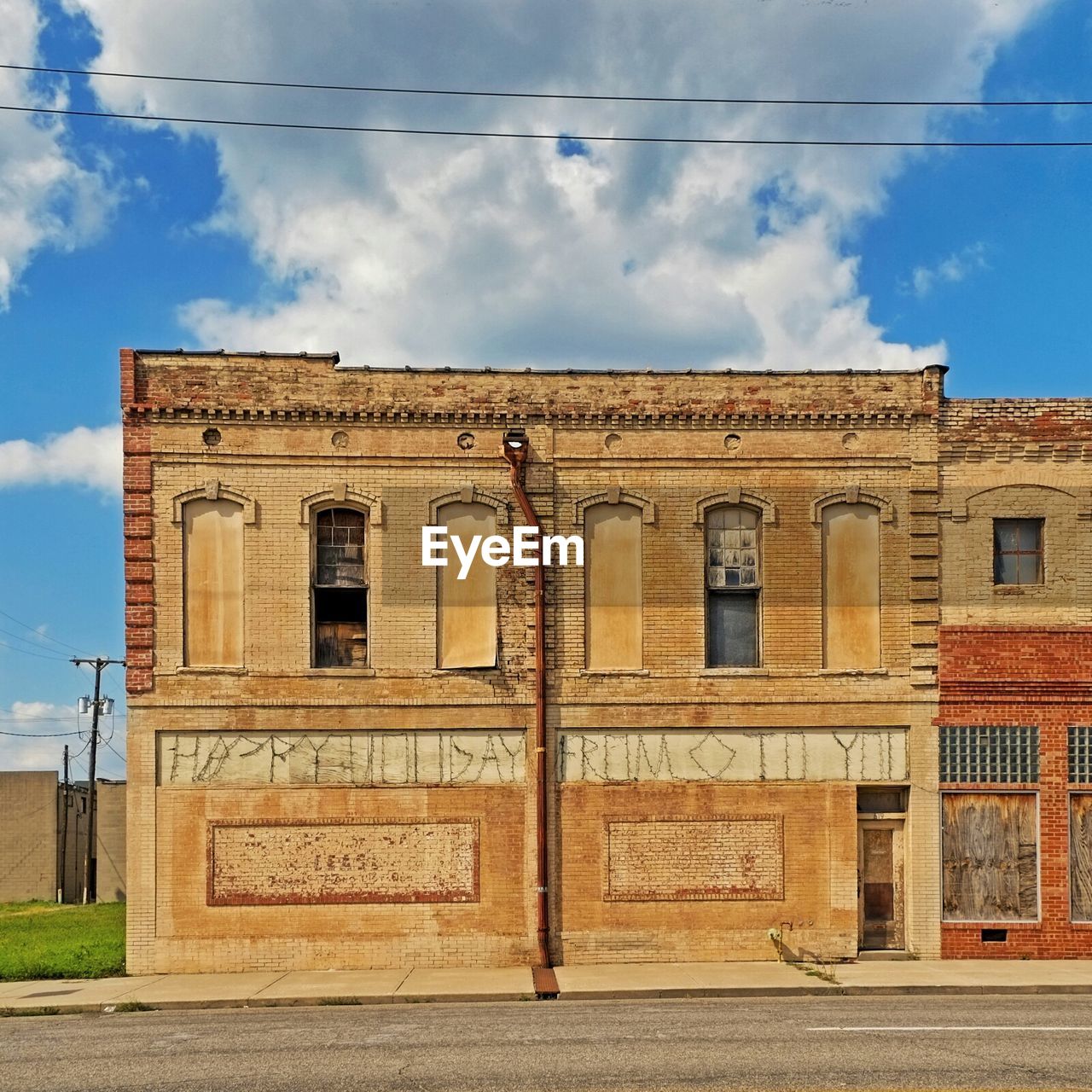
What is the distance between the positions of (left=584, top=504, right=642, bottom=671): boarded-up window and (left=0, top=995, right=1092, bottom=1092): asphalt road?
503 cm

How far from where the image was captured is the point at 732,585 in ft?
59.3

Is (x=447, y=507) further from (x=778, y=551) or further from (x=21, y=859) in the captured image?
(x=21, y=859)

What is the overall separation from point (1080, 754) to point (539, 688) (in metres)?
7.87

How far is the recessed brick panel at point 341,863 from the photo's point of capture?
56.4ft

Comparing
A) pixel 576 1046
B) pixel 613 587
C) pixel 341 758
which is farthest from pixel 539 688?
pixel 576 1046

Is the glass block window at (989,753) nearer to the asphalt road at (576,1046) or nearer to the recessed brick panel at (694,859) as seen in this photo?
the recessed brick panel at (694,859)

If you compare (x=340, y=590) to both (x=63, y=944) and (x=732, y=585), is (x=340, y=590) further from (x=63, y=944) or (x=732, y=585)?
(x=63, y=944)

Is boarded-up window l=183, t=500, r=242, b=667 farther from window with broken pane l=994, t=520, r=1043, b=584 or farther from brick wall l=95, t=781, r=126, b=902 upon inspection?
brick wall l=95, t=781, r=126, b=902

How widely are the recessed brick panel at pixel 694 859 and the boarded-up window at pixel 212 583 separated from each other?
20.0ft

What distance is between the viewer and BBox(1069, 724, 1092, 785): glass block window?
1773 centimetres

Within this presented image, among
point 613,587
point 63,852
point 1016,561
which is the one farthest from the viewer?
point 63,852

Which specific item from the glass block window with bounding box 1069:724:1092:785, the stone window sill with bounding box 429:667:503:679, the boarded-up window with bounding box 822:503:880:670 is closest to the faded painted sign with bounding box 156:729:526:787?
the stone window sill with bounding box 429:667:503:679

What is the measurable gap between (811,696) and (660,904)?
12.0 ft

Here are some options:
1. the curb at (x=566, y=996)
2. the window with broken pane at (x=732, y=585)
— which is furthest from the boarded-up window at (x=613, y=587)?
the curb at (x=566, y=996)
